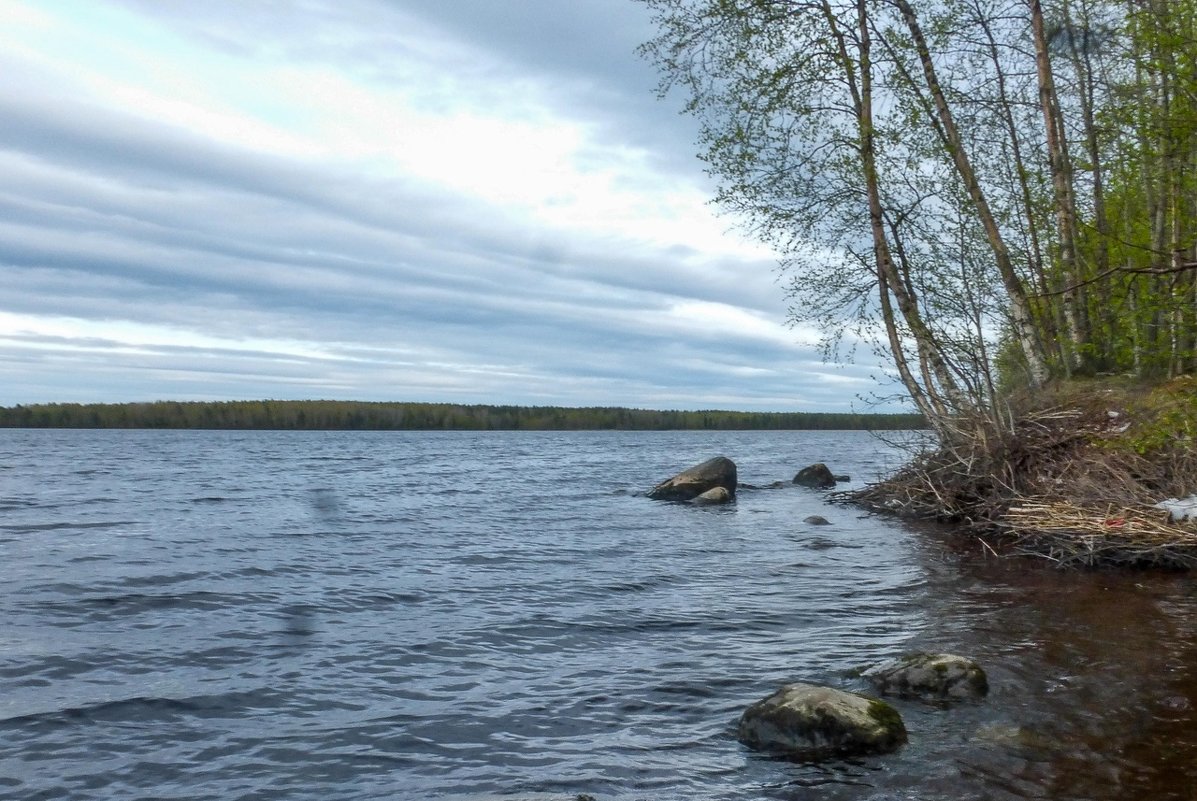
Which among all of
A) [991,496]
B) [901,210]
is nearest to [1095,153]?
[901,210]

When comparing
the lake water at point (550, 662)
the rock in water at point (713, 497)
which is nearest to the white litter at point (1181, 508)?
the lake water at point (550, 662)

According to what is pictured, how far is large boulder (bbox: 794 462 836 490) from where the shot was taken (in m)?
29.1

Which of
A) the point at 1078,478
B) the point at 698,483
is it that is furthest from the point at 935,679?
the point at 698,483

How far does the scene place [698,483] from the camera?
2534cm

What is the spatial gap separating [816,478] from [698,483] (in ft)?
19.2

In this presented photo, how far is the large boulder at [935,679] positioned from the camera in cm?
683

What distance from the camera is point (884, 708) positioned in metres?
6.03

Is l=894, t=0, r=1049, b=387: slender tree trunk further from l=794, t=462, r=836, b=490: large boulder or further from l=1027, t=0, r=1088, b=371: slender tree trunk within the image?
l=794, t=462, r=836, b=490: large boulder

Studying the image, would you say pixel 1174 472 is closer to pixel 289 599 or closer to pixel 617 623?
pixel 617 623

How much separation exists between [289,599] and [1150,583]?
1023 centimetres

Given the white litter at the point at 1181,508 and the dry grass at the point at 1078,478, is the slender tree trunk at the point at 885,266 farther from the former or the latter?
the white litter at the point at 1181,508

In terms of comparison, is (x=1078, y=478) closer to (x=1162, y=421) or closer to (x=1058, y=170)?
(x=1162, y=421)

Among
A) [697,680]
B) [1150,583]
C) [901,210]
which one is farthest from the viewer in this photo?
[901,210]

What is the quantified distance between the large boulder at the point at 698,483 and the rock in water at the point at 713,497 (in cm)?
80
